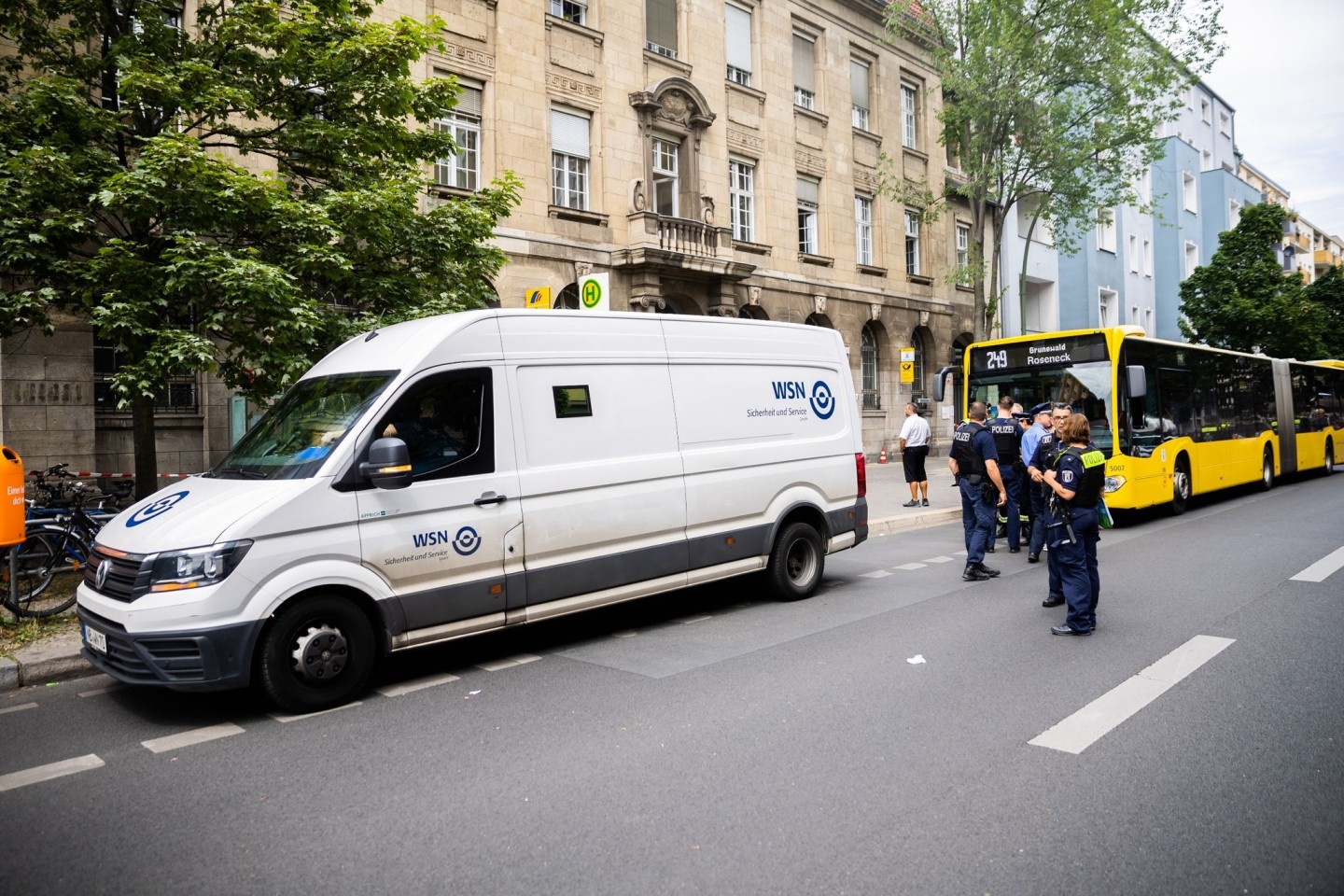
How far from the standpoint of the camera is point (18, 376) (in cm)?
1196

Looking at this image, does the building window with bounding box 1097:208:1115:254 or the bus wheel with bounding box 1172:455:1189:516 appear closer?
the bus wheel with bounding box 1172:455:1189:516

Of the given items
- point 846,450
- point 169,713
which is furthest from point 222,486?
point 846,450

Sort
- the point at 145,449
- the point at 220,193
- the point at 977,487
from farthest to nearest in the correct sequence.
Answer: the point at 977,487 → the point at 145,449 → the point at 220,193

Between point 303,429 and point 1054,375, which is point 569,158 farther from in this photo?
point 303,429

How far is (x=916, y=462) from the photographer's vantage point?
52.3 feet

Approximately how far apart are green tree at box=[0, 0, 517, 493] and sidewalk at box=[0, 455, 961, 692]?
7.88 feet

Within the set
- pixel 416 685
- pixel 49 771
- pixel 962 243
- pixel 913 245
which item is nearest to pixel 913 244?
pixel 913 245

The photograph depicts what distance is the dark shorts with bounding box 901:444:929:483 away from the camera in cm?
1584

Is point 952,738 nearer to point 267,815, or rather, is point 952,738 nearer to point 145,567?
point 267,815

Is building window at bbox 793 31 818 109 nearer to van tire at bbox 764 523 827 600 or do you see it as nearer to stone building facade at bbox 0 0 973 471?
stone building facade at bbox 0 0 973 471

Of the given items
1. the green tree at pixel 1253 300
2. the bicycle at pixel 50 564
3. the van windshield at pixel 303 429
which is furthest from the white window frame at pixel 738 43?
the green tree at pixel 1253 300

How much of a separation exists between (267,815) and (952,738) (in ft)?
10.2

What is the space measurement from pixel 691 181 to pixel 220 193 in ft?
48.8

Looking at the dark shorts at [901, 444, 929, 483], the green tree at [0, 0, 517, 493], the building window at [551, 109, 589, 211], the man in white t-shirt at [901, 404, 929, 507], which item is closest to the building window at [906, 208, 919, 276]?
the building window at [551, 109, 589, 211]
